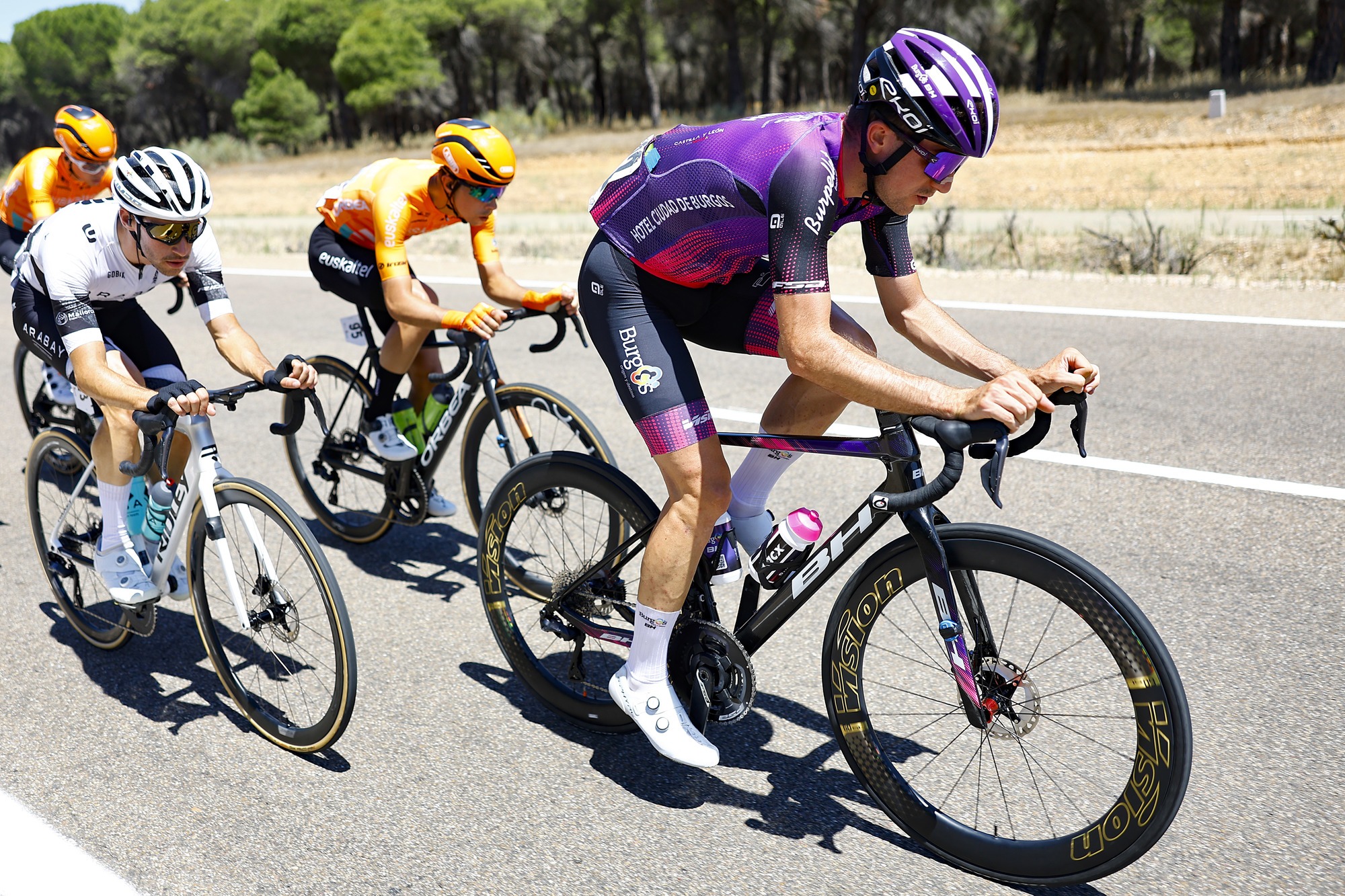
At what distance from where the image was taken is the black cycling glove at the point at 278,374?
11.3 feet

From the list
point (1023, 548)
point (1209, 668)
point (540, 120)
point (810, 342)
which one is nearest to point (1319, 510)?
point (1209, 668)

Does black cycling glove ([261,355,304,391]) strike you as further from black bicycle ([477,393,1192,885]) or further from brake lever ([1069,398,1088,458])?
brake lever ([1069,398,1088,458])

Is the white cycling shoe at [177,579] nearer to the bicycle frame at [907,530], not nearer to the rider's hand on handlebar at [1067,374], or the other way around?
the bicycle frame at [907,530]

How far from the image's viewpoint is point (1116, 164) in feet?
88.3

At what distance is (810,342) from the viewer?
8.67 feet

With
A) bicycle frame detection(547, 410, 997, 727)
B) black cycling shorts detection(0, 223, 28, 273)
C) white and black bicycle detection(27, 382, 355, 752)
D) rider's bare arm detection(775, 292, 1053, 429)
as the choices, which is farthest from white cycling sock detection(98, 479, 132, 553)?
black cycling shorts detection(0, 223, 28, 273)

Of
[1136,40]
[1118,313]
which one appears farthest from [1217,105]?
[1136,40]

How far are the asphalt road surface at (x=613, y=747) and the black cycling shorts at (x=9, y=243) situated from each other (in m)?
2.81

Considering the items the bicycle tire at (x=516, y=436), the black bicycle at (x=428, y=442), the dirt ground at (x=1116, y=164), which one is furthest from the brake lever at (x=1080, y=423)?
the dirt ground at (x=1116, y=164)

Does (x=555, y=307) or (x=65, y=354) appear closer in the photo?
(x=65, y=354)

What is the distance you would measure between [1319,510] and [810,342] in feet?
11.6

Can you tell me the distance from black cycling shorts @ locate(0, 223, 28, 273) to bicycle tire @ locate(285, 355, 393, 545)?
3280 mm

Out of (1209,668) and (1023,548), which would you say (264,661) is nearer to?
(1023,548)

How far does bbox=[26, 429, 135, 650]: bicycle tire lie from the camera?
4285 millimetres
